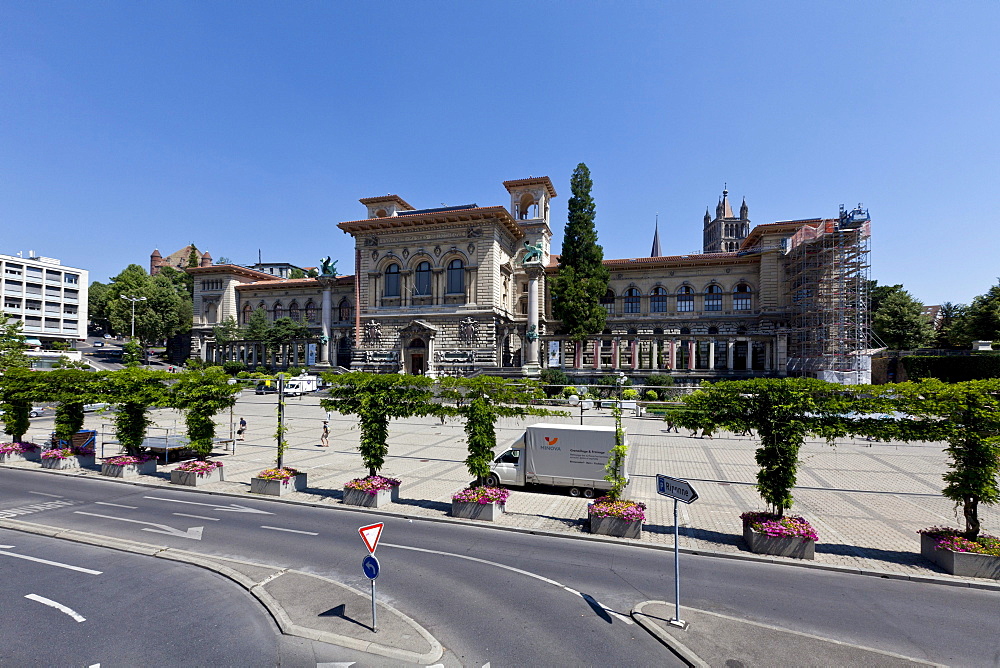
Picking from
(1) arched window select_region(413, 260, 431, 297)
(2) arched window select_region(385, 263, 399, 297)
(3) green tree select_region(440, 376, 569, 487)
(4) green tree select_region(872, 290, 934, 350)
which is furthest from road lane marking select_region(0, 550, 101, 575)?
(4) green tree select_region(872, 290, 934, 350)

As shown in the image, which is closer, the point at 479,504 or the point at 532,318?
the point at 479,504

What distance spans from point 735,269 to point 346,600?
57491 mm

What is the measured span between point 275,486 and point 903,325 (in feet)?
216

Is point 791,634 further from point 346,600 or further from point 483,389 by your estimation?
point 483,389

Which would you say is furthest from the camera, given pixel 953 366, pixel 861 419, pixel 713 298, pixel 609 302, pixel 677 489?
pixel 609 302

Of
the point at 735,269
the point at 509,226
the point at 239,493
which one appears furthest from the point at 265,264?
the point at 239,493

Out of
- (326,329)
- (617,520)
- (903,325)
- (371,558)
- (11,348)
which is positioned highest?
(903,325)

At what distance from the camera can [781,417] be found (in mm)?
12938

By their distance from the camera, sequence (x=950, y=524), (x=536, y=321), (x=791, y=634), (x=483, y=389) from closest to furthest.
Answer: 1. (x=791, y=634)
2. (x=950, y=524)
3. (x=483, y=389)
4. (x=536, y=321)

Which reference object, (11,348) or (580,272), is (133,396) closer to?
(11,348)

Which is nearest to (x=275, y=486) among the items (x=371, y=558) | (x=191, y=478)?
(x=191, y=478)

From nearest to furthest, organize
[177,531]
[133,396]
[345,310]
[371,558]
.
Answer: [371,558], [177,531], [133,396], [345,310]

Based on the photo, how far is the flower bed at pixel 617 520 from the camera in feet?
44.0

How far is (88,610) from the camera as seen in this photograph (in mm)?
9273
